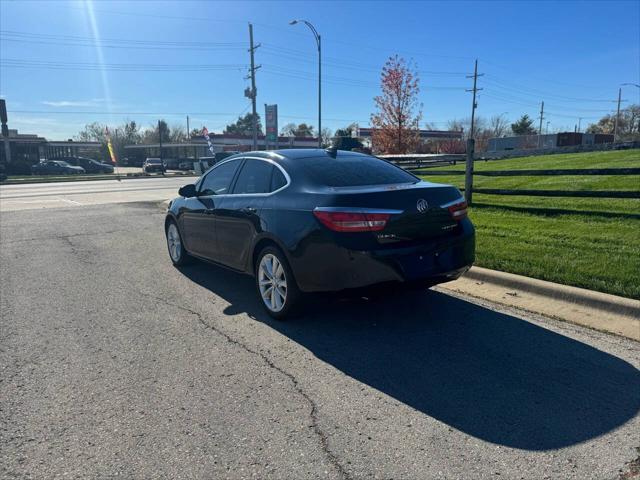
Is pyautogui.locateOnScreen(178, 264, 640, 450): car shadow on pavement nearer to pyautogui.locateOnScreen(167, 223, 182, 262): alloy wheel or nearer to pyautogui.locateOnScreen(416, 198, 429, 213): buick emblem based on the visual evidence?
pyautogui.locateOnScreen(416, 198, 429, 213): buick emblem

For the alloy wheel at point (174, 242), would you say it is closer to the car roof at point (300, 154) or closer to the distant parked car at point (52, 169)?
the car roof at point (300, 154)

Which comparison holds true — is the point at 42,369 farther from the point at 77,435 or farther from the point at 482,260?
the point at 482,260

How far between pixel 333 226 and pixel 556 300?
255 cm

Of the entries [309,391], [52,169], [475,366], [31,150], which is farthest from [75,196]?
[31,150]

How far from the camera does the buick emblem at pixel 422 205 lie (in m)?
4.12

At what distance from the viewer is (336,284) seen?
13.2 ft

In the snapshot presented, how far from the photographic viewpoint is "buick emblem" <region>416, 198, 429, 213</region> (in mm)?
4118

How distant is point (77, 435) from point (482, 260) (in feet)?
15.5

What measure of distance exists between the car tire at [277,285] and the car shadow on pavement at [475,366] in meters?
0.13

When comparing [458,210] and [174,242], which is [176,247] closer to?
[174,242]

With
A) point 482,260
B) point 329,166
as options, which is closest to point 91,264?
point 329,166

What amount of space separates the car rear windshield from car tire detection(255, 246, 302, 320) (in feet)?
2.73

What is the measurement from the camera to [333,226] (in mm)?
3967

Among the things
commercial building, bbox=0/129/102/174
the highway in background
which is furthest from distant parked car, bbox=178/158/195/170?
the highway in background
